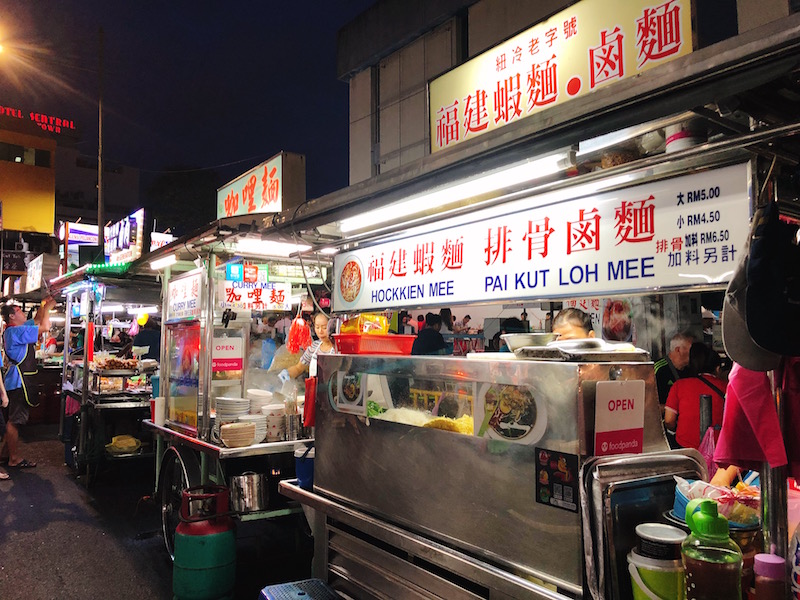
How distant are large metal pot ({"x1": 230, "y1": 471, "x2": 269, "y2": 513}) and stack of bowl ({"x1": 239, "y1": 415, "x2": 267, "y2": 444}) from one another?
0.40m

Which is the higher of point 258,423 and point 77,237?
point 77,237

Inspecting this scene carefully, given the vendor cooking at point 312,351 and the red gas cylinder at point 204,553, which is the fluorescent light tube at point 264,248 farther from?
the red gas cylinder at point 204,553

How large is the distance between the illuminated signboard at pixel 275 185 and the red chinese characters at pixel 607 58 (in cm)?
341

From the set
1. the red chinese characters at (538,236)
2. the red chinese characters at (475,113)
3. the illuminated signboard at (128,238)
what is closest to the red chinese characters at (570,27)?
the red chinese characters at (475,113)

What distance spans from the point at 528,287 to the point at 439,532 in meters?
1.35

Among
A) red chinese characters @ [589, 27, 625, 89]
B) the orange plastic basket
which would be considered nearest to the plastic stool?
the orange plastic basket

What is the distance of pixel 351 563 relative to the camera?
3.38 m

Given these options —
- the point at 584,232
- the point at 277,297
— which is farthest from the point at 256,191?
the point at 584,232

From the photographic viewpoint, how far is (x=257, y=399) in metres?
6.25

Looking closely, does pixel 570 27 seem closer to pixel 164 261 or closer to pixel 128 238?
pixel 164 261

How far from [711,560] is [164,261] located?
656cm

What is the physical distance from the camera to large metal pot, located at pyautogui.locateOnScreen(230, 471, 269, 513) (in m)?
5.33

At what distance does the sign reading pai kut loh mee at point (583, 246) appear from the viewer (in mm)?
2273

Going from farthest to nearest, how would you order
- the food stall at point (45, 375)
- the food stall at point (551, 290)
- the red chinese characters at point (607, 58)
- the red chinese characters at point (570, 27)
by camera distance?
the food stall at point (45, 375) → the red chinese characters at point (570, 27) → the red chinese characters at point (607, 58) → the food stall at point (551, 290)
